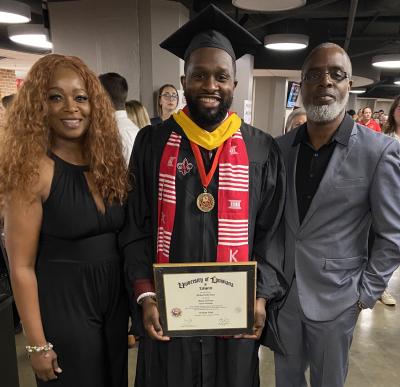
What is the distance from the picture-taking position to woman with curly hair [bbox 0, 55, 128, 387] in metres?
1.40

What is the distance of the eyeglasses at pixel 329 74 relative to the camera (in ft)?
5.64

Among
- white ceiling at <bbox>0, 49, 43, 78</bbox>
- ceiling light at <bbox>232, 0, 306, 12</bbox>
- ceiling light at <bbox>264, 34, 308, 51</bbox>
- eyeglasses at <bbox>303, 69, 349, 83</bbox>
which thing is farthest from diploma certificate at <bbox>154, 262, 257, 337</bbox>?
white ceiling at <bbox>0, 49, 43, 78</bbox>

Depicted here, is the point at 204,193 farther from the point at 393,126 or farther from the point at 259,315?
the point at 393,126

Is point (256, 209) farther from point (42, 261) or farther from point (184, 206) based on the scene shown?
point (42, 261)

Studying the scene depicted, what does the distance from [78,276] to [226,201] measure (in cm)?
68

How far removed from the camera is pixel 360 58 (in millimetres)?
10414

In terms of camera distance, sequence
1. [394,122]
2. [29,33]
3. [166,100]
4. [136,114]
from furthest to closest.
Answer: [29,33], [166,100], [394,122], [136,114]

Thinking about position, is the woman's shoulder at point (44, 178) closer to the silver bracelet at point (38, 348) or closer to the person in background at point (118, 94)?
the silver bracelet at point (38, 348)

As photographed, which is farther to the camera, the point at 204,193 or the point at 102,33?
the point at 102,33

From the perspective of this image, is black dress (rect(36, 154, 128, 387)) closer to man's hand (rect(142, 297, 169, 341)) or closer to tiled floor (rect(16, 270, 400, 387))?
man's hand (rect(142, 297, 169, 341))

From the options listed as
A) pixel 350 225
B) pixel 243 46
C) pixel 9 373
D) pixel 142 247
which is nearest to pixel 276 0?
pixel 243 46

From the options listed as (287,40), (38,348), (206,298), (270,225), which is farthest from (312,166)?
A: (287,40)

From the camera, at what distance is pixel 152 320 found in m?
1.39

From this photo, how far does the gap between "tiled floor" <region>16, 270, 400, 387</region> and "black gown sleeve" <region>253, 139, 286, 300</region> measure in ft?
5.11
